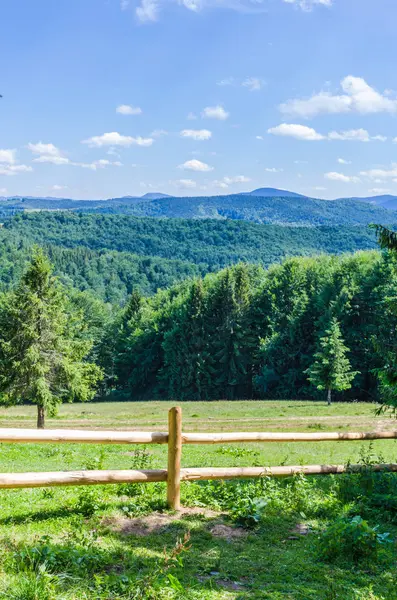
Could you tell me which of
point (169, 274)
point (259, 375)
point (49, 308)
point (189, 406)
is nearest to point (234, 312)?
point (259, 375)

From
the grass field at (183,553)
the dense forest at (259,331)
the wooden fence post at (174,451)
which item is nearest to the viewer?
the grass field at (183,553)

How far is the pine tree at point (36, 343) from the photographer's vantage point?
86.4 feet

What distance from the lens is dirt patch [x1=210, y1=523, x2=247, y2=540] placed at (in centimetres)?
690

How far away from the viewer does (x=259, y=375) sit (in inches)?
2365

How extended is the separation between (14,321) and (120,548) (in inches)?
872

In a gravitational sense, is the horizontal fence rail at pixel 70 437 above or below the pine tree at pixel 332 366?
above

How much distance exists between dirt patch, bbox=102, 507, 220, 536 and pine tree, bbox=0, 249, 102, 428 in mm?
20215

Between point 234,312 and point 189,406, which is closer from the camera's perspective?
point 189,406

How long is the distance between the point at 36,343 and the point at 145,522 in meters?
21.0

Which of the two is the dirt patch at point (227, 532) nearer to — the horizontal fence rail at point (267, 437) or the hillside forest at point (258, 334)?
the horizontal fence rail at point (267, 437)

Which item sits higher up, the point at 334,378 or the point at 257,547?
the point at 257,547

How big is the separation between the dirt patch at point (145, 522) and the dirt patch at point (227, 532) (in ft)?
1.24

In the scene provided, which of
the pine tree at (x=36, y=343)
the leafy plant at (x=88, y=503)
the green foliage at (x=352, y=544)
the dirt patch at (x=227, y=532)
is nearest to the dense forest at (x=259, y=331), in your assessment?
the pine tree at (x=36, y=343)

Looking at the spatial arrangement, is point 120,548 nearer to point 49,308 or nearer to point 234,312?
point 49,308
